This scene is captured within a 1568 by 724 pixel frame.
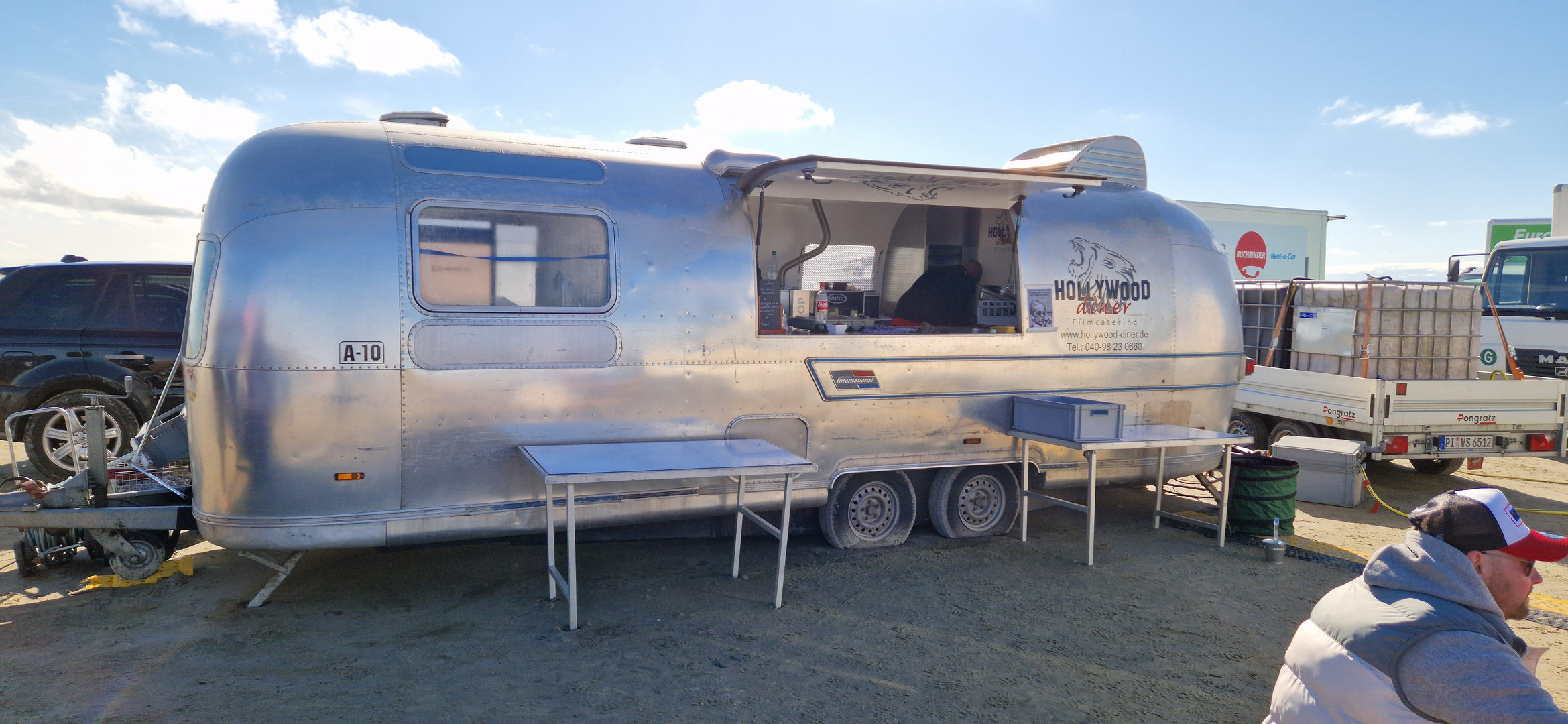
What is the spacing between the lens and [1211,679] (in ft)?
14.6

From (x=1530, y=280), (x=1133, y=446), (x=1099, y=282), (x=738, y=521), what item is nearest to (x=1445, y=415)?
(x=1530, y=280)

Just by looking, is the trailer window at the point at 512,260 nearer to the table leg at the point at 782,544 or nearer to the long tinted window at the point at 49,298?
the table leg at the point at 782,544

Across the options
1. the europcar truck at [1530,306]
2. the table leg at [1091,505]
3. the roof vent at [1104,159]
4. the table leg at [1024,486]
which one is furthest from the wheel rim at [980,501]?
the europcar truck at [1530,306]

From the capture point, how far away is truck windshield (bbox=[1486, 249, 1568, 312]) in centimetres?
1082

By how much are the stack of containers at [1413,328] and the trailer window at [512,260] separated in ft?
24.4

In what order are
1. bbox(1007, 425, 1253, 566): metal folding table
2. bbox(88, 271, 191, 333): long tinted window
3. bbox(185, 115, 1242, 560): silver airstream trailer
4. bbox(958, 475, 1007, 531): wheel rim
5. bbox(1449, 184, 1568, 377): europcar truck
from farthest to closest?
bbox(1449, 184, 1568, 377): europcar truck < bbox(88, 271, 191, 333): long tinted window < bbox(958, 475, 1007, 531): wheel rim < bbox(1007, 425, 1253, 566): metal folding table < bbox(185, 115, 1242, 560): silver airstream trailer

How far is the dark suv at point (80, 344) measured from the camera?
7676 mm

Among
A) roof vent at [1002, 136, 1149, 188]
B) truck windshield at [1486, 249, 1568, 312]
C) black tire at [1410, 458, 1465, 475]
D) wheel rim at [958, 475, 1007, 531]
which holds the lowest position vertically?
black tire at [1410, 458, 1465, 475]

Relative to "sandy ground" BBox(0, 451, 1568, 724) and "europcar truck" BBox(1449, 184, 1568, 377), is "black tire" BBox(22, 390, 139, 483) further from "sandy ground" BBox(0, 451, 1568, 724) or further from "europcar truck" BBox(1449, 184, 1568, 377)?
"europcar truck" BBox(1449, 184, 1568, 377)

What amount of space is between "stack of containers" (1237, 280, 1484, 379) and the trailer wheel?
32.5 feet

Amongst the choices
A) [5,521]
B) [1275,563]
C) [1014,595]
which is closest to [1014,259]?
[1014,595]

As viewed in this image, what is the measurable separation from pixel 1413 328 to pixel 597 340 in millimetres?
7982

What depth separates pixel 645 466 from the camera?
15.4 ft

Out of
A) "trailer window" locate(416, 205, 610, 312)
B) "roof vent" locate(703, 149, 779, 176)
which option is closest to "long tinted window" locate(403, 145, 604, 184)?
"trailer window" locate(416, 205, 610, 312)
